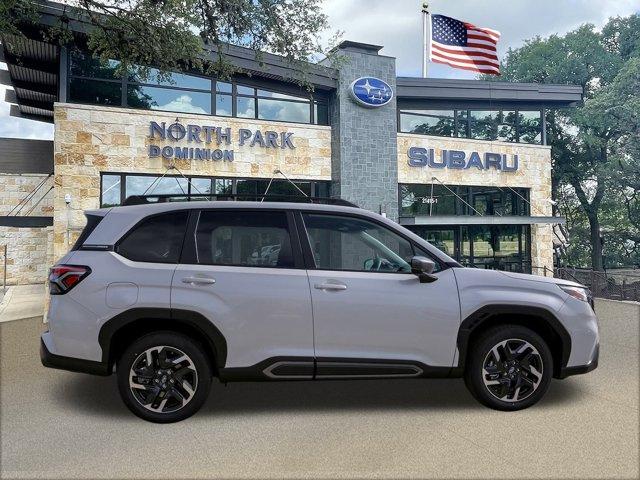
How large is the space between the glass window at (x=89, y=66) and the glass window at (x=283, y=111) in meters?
4.27

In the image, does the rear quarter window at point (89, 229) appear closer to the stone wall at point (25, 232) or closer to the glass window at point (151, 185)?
the glass window at point (151, 185)

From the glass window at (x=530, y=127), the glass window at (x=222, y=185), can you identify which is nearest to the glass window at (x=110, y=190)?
the glass window at (x=222, y=185)

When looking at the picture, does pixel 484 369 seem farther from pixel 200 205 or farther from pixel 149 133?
pixel 149 133

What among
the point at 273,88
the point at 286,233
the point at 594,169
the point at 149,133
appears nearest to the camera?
the point at 286,233

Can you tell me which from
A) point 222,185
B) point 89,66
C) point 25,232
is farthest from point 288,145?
point 25,232

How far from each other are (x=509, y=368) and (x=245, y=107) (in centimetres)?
1276

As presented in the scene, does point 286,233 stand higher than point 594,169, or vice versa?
point 594,169

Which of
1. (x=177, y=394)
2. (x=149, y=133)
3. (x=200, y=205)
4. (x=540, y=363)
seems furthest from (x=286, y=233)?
(x=149, y=133)

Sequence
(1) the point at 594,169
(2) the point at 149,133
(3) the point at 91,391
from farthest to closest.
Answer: (1) the point at 594,169
(2) the point at 149,133
(3) the point at 91,391

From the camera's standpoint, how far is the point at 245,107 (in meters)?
15.7

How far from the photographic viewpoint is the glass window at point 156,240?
452cm

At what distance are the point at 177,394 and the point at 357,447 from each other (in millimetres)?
1563

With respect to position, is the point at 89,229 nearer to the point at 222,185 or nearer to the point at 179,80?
the point at 222,185

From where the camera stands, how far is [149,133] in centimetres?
1392
